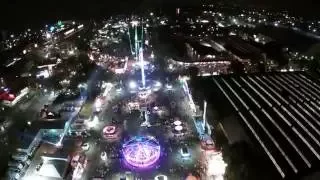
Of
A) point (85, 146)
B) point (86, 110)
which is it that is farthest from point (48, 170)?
point (86, 110)

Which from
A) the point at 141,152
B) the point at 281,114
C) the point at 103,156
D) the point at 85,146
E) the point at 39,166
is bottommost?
the point at 103,156

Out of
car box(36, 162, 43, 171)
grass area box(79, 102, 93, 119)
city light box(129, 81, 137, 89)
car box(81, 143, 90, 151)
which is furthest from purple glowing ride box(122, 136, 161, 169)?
city light box(129, 81, 137, 89)

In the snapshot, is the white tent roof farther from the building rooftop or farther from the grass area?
the building rooftop

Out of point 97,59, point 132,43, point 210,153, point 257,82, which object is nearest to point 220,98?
point 257,82

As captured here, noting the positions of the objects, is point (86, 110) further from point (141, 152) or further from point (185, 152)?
point (185, 152)

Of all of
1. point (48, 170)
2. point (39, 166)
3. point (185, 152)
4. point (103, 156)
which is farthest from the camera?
point (185, 152)

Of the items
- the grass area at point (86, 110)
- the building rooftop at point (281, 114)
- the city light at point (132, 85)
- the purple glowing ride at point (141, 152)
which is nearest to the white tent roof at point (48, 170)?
the purple glowing ride at point (141, 152)
